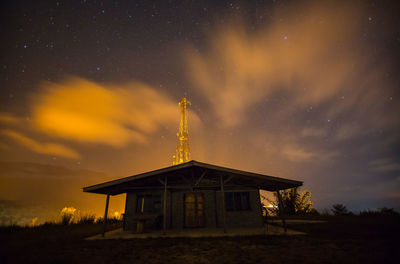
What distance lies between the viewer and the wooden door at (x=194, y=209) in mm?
12211

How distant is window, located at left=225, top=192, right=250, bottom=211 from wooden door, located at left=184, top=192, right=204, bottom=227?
5.76 feet

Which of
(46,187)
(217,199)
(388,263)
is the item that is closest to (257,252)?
(388,263)

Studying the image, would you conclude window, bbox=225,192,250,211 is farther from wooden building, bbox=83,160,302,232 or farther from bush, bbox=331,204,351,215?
bush, bbox=331,204,351,215

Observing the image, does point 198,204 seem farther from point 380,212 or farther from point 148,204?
point 380,212

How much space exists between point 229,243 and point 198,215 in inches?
222

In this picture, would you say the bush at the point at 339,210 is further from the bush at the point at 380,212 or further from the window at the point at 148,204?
the window at the point at 148,204

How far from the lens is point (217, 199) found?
41.2ft

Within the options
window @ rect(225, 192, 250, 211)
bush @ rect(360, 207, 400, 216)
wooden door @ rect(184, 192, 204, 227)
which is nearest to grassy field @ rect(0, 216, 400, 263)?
wooden door @ rect(184, 192, 204, 227)

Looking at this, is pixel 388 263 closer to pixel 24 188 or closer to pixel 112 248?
pixel 112 248

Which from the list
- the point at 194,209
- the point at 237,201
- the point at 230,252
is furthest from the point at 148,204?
the point at 230,252

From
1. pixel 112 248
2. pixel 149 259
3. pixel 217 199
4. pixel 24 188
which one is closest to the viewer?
pixel 149 259

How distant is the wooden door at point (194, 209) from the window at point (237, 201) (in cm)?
176

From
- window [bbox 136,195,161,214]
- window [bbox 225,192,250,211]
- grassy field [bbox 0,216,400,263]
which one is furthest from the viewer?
window [bbox 136,195,161,214]

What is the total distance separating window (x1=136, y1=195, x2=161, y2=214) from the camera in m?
12.7
